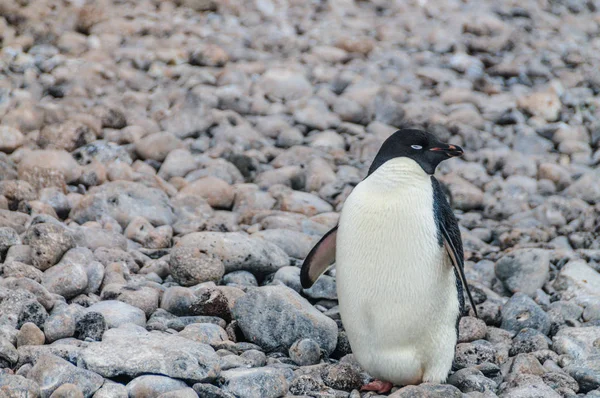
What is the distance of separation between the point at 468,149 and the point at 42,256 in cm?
408

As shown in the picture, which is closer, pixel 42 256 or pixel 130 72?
pixel 42 256

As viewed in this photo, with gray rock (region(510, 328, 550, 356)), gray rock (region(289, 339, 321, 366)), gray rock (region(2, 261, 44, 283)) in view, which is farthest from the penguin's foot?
gray rock (region(2, 261, 44, 283))

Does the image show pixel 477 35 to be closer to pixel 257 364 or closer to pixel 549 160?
pixel 549 160

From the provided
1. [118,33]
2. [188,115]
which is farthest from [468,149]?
[118,33]

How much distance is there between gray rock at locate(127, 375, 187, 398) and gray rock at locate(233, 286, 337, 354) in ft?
2.26

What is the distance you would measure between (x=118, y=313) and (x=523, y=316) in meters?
1.97

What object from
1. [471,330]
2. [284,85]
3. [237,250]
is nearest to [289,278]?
[237,250]

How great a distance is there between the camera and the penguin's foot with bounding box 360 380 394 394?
A: 3.44 meters

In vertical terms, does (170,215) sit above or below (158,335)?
below

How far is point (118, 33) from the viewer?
825cm

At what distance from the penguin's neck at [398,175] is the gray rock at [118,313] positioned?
113 cm

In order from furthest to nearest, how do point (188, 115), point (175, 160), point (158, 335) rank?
point (188, 115) → point (175, 160) → point (158, 335)

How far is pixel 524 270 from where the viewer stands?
16.1ft

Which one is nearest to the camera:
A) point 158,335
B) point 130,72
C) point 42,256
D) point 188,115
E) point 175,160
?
point 158,335
